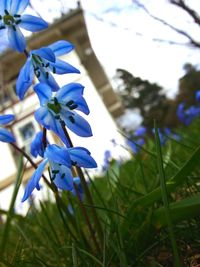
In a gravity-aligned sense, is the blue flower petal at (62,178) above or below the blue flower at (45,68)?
below

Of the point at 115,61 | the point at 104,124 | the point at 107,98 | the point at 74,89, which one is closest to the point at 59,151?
the point at 74,89

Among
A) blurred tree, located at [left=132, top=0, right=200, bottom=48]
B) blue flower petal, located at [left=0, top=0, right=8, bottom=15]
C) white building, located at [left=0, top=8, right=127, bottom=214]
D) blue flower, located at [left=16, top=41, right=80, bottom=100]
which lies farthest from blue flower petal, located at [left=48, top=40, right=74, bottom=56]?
white building, located at [left=0, top=8, right=127, bottom=214]

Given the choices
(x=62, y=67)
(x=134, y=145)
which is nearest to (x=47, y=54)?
(x=62, y=67)

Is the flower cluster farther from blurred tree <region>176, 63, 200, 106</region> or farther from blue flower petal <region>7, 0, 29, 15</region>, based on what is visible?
blurred tree <region>176, 63, 200, 106</region>

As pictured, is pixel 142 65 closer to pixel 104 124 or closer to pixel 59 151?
pixel 59 151

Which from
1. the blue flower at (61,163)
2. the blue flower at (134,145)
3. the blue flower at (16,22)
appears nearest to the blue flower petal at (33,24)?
the blue flower at (16,22)

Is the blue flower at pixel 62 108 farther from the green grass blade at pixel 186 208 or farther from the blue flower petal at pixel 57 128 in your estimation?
the green grass blade at pixel 186 208

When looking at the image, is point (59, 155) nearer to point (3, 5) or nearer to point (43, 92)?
point (43, 92)
